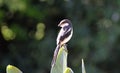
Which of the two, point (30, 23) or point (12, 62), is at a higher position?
point (30, 23)

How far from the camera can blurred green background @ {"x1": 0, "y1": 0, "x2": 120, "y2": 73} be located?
498 centimetres

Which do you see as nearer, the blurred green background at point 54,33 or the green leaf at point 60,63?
the green leaf at point 60,63

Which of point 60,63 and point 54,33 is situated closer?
point 60,63

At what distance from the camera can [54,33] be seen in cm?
526

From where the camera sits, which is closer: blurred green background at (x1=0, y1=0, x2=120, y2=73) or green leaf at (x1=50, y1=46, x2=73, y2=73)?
green leaf at (x1=50, y1=46, x2=73, y2=73)

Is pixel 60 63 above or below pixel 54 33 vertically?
below

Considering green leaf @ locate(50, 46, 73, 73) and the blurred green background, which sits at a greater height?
the blurred green background

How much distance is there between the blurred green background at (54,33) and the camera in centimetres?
498

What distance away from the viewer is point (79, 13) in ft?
17.0

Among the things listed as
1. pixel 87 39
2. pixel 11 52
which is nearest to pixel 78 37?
pixel 87 39

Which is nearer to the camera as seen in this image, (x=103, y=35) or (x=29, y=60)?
(x=103, y=35)

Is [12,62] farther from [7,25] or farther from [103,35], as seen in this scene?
[103,35]

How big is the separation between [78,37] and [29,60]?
2.18 feet

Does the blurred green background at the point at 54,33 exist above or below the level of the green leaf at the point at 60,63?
above
